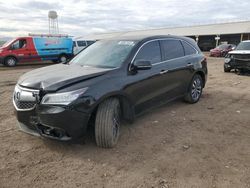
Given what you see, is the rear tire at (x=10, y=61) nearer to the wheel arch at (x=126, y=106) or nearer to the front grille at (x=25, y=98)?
the front grille at (x=25, y=98)

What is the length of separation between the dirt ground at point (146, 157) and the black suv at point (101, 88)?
0.35 meters

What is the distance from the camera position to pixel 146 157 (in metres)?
3.52

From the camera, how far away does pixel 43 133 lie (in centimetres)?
344

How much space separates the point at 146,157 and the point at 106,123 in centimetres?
76

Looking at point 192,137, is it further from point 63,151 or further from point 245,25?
point 245,25

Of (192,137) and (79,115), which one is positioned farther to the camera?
(192,137)

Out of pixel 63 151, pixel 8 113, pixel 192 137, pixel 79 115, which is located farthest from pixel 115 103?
pixel 8 113

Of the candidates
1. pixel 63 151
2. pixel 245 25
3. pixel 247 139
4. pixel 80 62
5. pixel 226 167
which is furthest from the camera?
pixel 245 25

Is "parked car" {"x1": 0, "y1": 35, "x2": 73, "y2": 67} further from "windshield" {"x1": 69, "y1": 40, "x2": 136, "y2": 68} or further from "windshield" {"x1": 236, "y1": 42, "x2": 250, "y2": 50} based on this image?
"windshield" {"x1": 69, "y1": 40, "x2": 136, "y2": 68}

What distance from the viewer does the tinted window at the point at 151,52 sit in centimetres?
443

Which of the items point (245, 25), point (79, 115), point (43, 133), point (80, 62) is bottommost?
point (43, 133)

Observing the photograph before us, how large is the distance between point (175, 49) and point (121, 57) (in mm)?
1826

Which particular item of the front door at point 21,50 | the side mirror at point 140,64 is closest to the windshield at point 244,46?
the side mirror at point 140,64

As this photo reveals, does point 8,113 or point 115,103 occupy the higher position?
point 115,103
